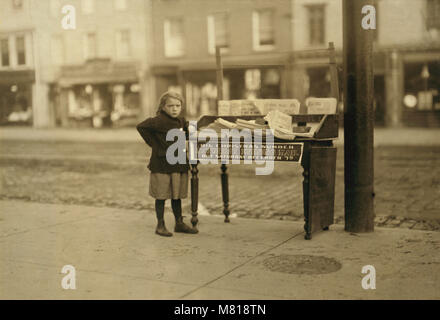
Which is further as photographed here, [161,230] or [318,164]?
[161,230]

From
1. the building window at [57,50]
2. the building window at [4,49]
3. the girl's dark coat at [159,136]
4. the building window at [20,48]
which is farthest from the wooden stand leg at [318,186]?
the building window at [57,50]

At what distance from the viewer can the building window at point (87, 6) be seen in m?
35.5

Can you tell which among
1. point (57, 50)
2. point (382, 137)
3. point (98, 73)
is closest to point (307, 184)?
point (382, 137)

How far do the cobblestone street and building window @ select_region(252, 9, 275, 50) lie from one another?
50.2 feet

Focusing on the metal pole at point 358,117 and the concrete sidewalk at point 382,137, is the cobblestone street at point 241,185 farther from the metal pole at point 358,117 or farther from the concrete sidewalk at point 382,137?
the concrete sidewalk at point 382,137

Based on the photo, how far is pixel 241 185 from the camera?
35.0 ft

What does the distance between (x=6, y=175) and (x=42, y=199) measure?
389cm

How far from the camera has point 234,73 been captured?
31.7 meters

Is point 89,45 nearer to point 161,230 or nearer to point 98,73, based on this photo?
point 98,73

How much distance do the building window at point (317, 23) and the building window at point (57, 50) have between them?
50.8 ft

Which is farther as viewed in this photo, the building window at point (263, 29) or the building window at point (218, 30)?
the building window at point (218, 30)

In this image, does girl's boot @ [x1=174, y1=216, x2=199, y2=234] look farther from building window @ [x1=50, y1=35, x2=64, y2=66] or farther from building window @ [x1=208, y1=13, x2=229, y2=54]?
building window @ [x1=50, y1=35, x2=64, y2=66]

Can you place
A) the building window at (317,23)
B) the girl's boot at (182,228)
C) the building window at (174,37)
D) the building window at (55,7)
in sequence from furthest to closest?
the building window at (174,37) → the building window at (317,23) → the building window at (55,7) → the girl's boot at (182,228)

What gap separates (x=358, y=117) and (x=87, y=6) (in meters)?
32.0
